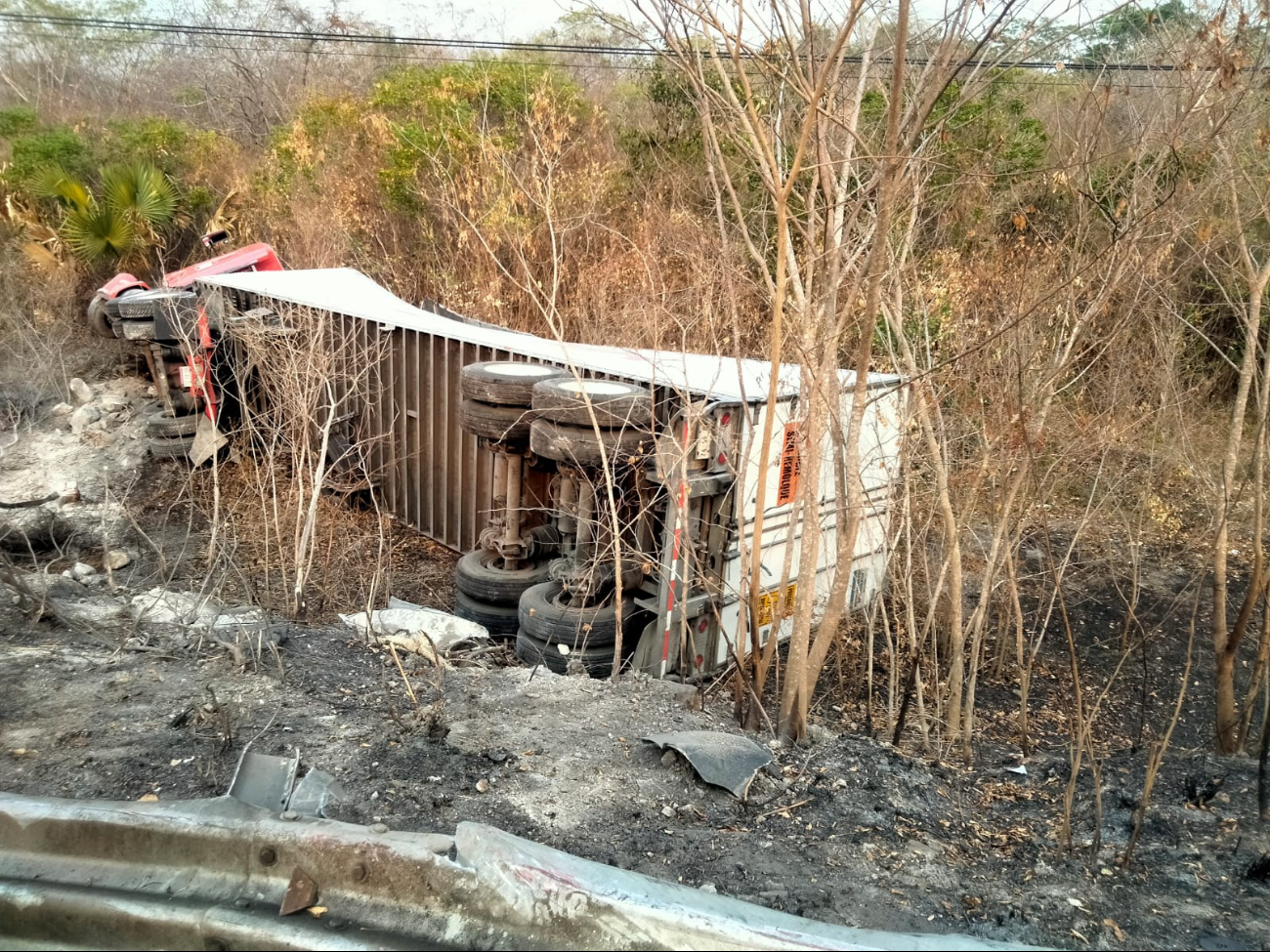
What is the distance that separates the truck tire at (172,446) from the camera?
412 inches

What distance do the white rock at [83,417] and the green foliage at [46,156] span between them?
7392 mm

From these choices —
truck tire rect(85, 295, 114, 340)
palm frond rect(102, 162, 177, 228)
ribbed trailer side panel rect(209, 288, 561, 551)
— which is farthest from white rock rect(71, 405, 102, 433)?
palm frond rect(102, 162, 177, 228)

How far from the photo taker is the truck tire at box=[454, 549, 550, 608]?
6.84 metres

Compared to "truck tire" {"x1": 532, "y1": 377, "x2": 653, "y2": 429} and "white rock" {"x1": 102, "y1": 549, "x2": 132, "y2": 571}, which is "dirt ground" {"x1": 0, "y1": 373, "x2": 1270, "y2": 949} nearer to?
"truck tire" {"x1": 532, "y1": 377, "x2": 653, "y2": 429}

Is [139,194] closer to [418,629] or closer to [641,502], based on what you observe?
[418,629]

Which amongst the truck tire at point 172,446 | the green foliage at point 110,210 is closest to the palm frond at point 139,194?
the green foliage at point 110,210

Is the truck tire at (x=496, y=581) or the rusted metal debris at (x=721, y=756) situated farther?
the truck tire at (x=496, y=581)

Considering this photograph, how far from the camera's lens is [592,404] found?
555 cm

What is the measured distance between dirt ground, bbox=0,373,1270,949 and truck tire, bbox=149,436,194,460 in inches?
203

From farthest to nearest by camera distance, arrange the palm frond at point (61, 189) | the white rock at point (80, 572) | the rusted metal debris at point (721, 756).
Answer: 1. the palm frond at point (61, 189)
2. the white rock at point (80, 572)
3. the rusted metal debris at point (721, 756)

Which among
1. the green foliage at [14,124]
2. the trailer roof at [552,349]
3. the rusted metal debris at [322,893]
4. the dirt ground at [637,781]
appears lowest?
the dirt ground at [637,781]

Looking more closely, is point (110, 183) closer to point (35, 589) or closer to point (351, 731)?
point (35, 589)

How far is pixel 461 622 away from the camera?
20.3 ft

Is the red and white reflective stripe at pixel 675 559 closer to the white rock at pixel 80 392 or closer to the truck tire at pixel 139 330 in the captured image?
the truck tire at pixel 139 330
